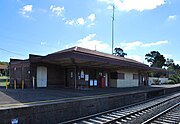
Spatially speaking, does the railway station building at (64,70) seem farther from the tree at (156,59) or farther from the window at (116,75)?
the tree at (156,59)

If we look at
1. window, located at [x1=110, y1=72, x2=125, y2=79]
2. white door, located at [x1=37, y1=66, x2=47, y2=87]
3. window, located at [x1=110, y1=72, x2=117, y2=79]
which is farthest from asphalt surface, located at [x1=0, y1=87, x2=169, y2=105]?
window, located at [x1=110, y1=72, x2=117, y2=79]

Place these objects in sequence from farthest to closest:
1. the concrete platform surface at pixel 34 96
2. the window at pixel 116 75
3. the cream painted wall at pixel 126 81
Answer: the cream painted wall at pixel 126 81 < the window at pixel 116 75 < the concrete platform surface at pixel 34 96

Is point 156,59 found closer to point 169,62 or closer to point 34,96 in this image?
point 169,62

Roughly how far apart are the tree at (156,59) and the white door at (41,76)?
212 ft

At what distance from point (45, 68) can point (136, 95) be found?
10.2 meters

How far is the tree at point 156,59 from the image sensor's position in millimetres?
82350

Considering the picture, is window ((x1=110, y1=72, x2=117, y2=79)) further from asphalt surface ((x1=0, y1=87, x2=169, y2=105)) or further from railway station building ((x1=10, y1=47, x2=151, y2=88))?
asphalt surface ((x1=0, y1=87, x2=169, y2=105))

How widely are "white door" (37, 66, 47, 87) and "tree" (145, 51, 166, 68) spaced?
212 ft

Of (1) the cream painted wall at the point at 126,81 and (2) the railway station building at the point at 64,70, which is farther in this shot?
(1) the cream painted wall at the point at 126,81

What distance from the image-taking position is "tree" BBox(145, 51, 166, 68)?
82350 mm

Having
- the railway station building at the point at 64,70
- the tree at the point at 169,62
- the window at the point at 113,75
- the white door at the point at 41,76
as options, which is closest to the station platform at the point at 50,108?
the railway station building at the point at 64,70

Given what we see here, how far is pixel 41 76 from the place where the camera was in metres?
23.3

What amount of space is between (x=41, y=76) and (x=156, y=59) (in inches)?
2800

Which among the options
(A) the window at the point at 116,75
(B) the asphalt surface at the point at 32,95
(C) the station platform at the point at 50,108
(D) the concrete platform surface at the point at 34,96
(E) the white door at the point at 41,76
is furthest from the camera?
(A) the window at the point at 116,75
